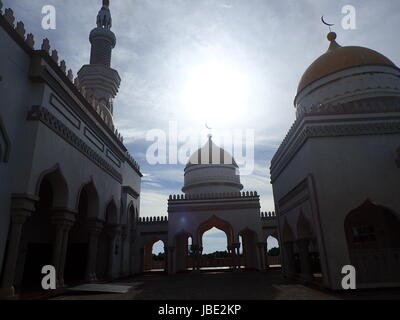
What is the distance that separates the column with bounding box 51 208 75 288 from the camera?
888cm

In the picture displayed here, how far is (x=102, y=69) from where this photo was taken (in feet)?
58.6

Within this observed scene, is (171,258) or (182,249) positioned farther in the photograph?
(182,249)

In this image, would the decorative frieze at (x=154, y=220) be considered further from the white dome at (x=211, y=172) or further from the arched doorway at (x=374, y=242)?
the arched doorway at (x=374, y=242)

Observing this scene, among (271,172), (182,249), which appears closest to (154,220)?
(182,249)

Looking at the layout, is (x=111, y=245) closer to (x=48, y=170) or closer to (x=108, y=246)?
(x=108, y=246)

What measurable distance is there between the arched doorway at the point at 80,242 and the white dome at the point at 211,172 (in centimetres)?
1139

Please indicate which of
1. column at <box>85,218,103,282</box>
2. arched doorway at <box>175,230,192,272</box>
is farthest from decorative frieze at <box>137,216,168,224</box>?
column at <box>85,218,103,282</box>

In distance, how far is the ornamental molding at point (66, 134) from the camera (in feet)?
26.1

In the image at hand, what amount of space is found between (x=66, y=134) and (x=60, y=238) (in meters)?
3.41

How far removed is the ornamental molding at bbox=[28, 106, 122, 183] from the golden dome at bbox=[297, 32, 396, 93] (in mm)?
10034

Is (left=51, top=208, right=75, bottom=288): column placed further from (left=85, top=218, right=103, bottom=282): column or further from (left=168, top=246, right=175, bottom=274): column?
(left=168, top=246, right=175, bottom=274): column

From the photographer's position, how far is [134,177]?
19.0m

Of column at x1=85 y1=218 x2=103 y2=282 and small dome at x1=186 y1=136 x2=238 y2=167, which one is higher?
small dome at x1=186 y1=136 x2=238 y2=167
